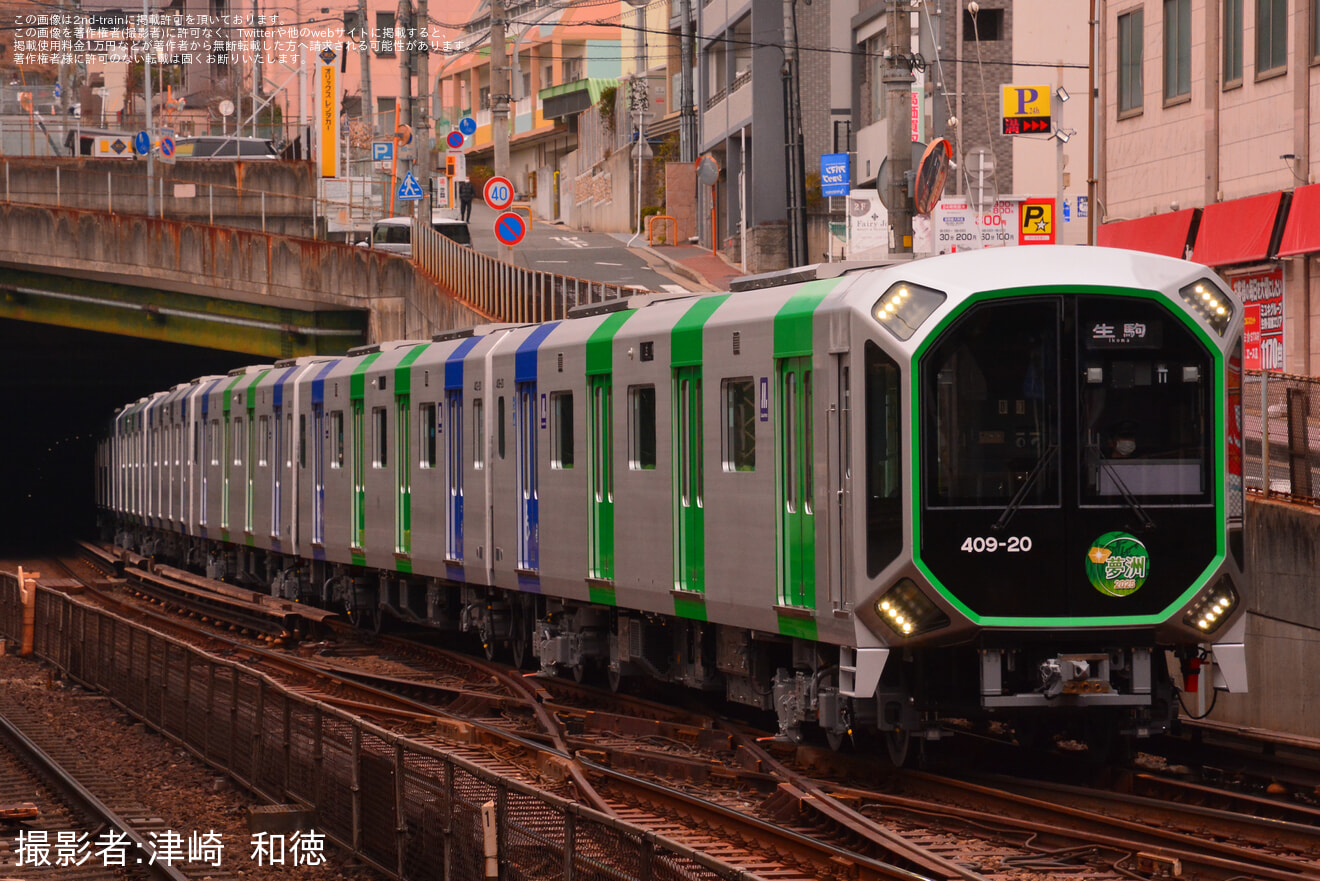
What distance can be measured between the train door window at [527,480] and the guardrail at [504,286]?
822 cm

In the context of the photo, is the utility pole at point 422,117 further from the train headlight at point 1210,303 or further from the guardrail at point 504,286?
the train headlight at point 1210,303

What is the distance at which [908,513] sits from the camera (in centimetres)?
1102

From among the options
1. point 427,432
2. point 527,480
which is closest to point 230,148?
point 427,432

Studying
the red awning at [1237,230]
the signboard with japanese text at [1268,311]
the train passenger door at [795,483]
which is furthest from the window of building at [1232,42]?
the train passenger door at [795,483]

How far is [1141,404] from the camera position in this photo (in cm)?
1146

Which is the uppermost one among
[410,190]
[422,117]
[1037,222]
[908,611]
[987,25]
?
[987,25]

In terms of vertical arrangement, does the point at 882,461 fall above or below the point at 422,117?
below

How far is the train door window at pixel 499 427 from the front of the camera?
719 inches

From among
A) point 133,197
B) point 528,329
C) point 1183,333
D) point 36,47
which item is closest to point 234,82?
point 36,47

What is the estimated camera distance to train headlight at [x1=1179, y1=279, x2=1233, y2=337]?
11.6m

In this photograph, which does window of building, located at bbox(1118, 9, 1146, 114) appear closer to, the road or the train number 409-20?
the road

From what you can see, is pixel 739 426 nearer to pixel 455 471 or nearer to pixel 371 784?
pixel 371 784

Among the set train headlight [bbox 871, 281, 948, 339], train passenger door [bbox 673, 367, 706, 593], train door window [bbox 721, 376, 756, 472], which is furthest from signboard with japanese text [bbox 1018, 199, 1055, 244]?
train headlight [bbox 871, 281, 948, 339]

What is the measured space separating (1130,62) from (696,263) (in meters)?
23.9
